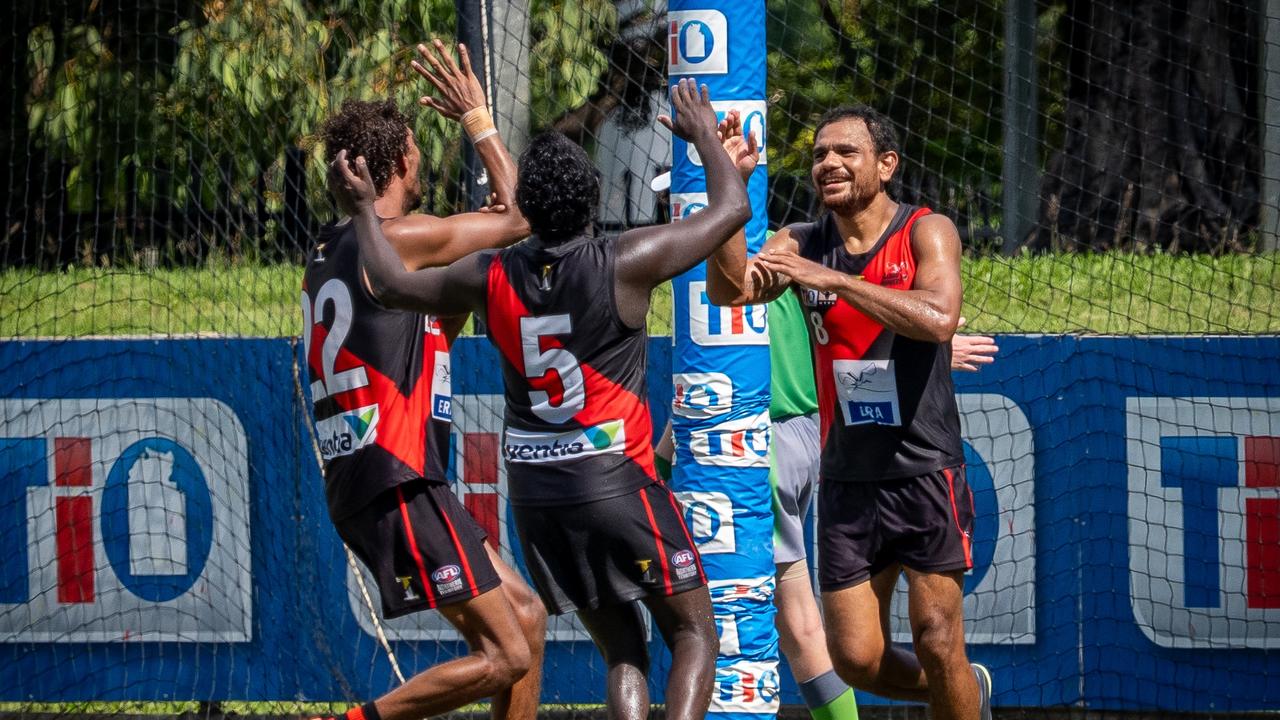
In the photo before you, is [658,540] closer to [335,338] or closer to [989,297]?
[335,338]

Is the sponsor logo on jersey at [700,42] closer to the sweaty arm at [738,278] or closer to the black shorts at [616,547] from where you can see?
the sweaty arm at [738,278]

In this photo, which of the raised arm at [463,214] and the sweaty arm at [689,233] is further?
the raised arm at [463,214]

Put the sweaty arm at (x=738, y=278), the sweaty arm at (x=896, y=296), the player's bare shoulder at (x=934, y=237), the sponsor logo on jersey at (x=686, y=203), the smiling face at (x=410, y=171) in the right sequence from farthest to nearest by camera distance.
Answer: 1. the smiling face at (x=410, y=171)
2. the sponsor logo on jersey at (x=686, y=203)
3. the player's bare shoulder at (x=934, y=237)
4. the sweaty arm at (x=738, y=278)
5. the sweaty arm at (x=896, y=296)

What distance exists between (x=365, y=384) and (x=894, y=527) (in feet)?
6.13

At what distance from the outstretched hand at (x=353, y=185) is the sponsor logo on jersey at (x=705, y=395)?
1266 millimetres

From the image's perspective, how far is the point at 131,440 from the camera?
6695 millimetres

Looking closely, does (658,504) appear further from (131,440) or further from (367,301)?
(131,440)

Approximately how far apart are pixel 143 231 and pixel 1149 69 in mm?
7230

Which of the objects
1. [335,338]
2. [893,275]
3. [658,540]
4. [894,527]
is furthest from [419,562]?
[893,275]

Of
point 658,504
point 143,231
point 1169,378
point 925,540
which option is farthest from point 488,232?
point 143,231

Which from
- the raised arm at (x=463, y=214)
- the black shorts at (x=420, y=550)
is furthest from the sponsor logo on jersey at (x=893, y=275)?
the black shorts at (x=420, y=550)

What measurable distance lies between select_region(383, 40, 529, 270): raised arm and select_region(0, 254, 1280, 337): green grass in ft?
8.04

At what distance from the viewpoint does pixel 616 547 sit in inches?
168

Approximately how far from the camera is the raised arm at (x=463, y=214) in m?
4.80
